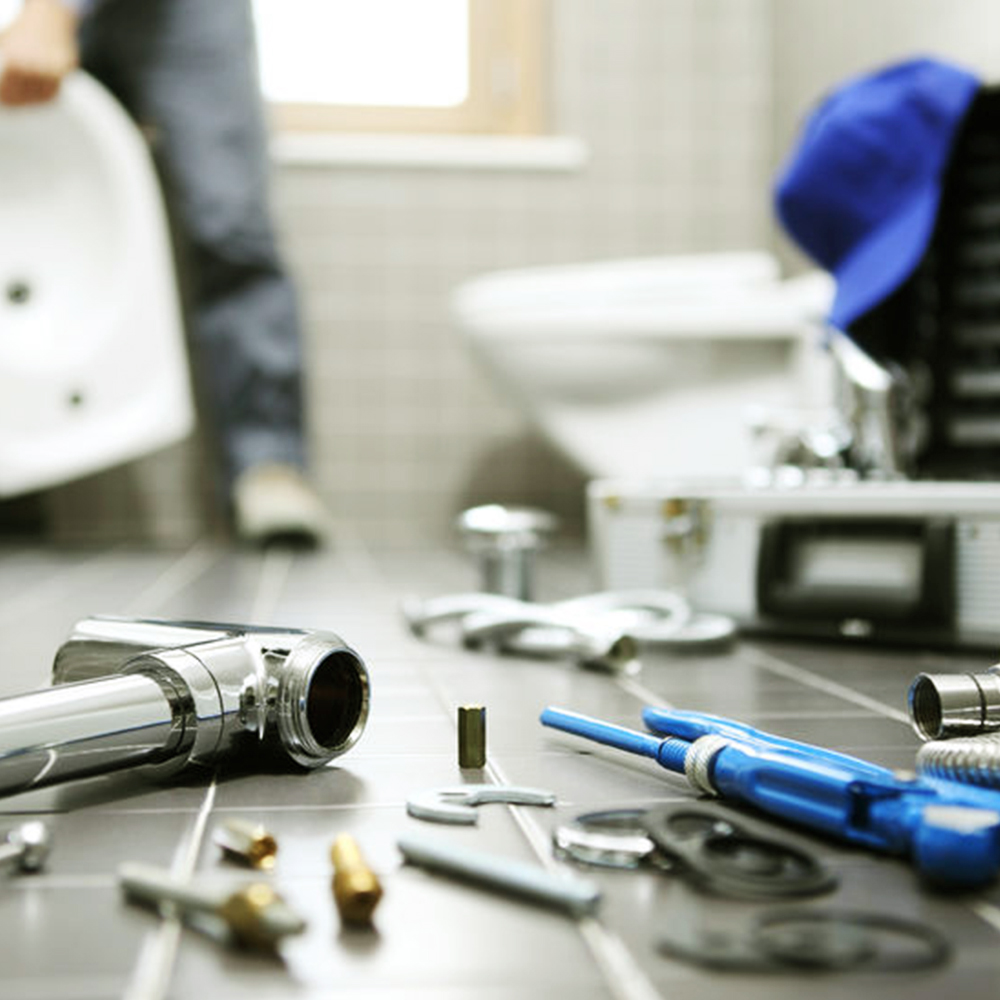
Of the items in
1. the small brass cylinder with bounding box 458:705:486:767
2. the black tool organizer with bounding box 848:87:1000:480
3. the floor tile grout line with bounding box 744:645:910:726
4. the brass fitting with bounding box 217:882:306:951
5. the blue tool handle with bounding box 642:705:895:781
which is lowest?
the floor tile grout line with bounding box 744:645:910:726

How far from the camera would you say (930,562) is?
1.16 meters

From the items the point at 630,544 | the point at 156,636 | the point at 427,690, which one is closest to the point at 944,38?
the point at 630,544

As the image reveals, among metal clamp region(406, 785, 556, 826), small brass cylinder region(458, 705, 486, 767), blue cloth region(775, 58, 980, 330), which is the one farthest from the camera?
blue cloth region(775, 58, 980, 330)

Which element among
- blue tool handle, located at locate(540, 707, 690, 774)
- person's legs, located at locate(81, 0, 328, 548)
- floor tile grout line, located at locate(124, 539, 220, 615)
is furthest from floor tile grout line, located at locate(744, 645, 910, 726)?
person's legs, located at locate(81, 0, 328, 548)

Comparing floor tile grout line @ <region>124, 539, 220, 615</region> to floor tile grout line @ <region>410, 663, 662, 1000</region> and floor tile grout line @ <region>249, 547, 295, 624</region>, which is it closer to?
floor tile grout line @ <region>249, 547, 295, 624</region>

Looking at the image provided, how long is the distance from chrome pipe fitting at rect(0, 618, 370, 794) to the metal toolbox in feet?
1.95

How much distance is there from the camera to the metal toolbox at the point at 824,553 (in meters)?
1.16

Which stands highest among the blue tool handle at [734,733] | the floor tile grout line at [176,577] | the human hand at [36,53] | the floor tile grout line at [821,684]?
the human hand at [36,53]

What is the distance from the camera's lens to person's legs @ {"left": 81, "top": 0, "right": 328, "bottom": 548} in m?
2.50

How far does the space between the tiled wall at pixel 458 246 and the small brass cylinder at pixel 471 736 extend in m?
2.20

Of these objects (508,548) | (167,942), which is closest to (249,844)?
(167,942)

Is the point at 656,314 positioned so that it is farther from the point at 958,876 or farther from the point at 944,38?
the point at 958,876

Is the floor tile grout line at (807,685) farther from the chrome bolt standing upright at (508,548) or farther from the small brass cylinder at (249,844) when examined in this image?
the small brass cylinder at (249,844)

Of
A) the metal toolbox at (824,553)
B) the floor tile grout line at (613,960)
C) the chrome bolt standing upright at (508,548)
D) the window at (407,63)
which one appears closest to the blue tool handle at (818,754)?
the floor tile grout line at (613,960)
